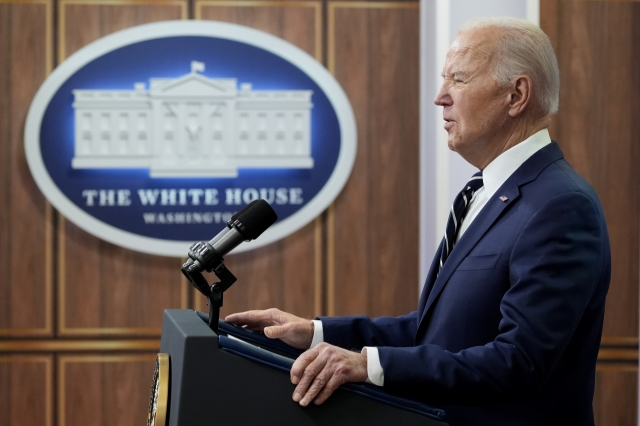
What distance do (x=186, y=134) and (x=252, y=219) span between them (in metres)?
2.43

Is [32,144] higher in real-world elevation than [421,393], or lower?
higher

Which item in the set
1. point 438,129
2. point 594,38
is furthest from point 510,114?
point 594,38

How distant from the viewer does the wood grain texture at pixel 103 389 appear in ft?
11.9

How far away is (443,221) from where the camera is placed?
347cm

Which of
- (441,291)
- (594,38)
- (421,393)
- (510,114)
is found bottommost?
(421,393)

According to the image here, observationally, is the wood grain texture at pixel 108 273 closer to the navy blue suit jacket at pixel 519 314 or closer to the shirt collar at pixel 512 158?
the navy blue suit jacket at pixel 519 314

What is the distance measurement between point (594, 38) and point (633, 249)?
1050mm

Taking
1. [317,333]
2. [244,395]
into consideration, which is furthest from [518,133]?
[244,395]

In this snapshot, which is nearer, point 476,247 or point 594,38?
point 476,247

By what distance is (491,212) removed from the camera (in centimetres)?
155

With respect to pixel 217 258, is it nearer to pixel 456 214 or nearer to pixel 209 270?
pixel 209 270

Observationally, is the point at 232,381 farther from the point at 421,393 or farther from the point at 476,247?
the point at 476,247

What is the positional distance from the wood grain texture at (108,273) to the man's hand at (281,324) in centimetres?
212

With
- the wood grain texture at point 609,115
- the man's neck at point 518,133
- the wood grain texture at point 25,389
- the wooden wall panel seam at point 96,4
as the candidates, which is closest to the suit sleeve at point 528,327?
the man's neck at point 518,133
